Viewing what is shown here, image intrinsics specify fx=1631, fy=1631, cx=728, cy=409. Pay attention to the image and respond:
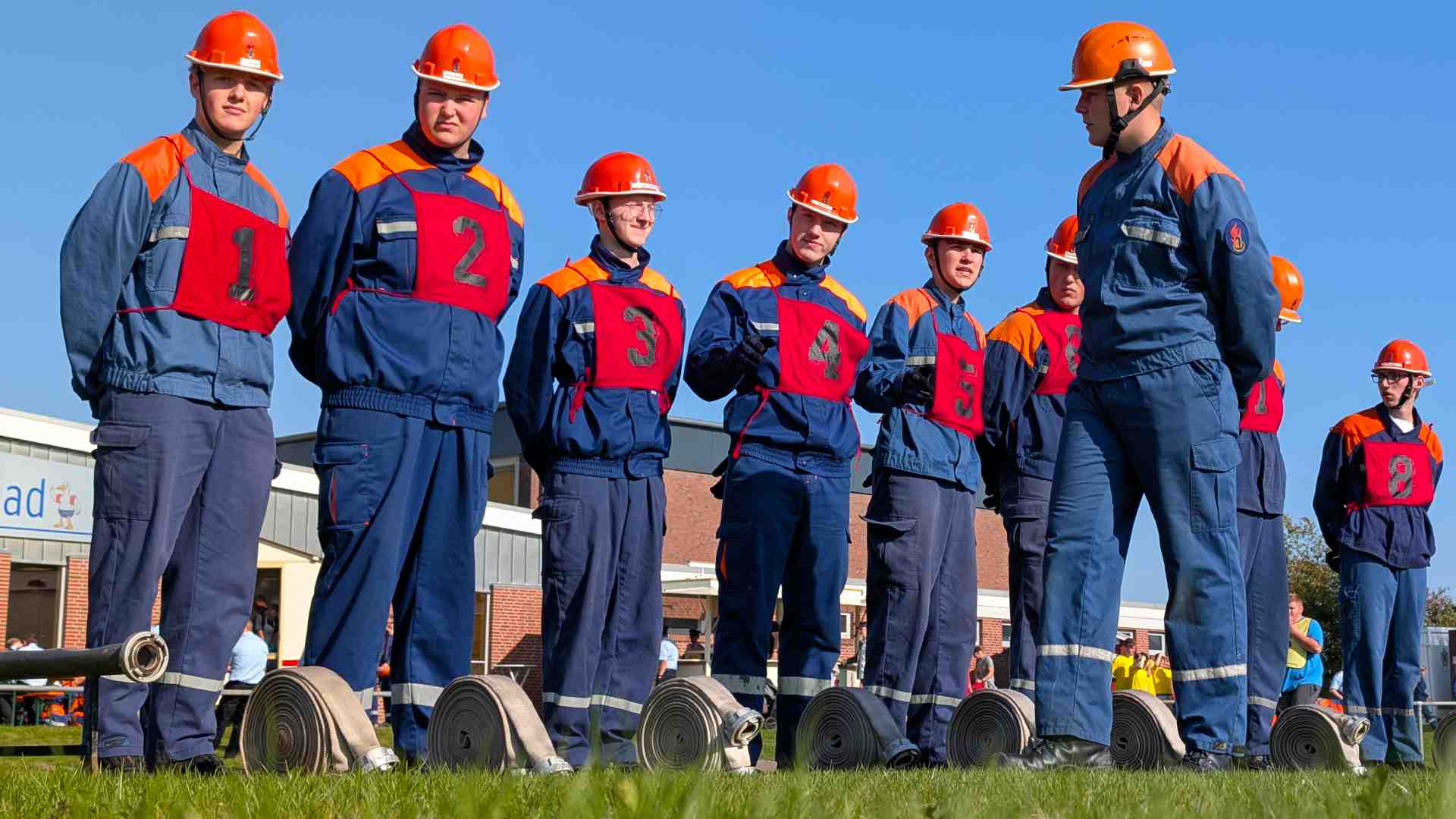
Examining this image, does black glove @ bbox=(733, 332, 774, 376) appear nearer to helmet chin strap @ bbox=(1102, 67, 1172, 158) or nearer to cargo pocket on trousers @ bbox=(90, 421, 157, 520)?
helmet chin strap @ bbox=(1102, 67, 1172, 158)

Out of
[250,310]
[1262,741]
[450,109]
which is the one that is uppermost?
[450,109]

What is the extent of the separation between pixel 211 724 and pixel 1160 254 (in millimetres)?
4170

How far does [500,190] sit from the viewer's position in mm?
7102

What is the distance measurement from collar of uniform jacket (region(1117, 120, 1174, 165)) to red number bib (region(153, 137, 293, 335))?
346 centimetres

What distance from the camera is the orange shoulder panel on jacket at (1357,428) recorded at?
12125 mm

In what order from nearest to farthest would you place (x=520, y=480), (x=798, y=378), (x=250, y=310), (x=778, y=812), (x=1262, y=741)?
(x=778, y=812)
(x=250, y=310)
(x=798, y=378)
(x=1262, y=741)
(x=520, y=480)

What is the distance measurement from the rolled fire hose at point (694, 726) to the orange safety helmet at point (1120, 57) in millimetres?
2794

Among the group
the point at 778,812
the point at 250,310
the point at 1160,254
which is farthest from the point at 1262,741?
the point at 778,812

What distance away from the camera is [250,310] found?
6.77 m

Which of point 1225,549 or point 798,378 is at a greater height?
point 798,378

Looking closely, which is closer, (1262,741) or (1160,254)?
(1160,254)

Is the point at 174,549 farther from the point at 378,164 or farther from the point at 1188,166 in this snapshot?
the point at 1188,166

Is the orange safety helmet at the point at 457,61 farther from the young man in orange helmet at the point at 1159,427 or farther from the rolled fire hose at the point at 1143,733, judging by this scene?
the rolled fire hose at the point at 1143,733

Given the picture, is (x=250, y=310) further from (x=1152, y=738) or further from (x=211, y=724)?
(x=1152, y=738)
